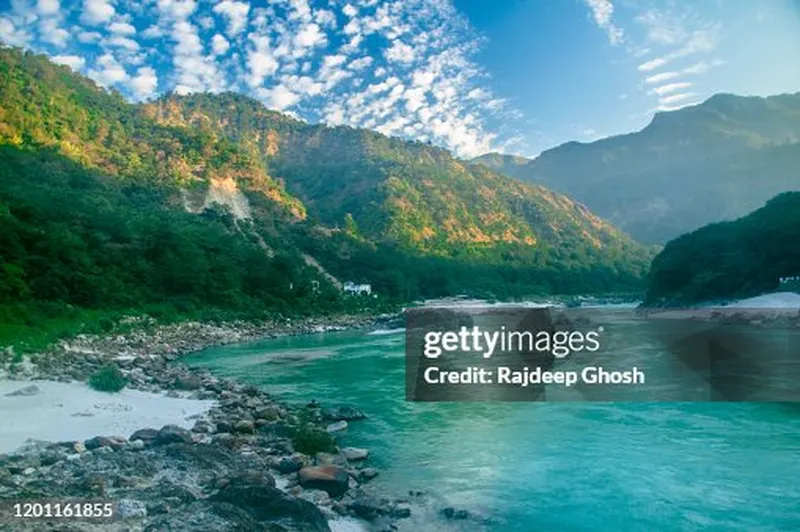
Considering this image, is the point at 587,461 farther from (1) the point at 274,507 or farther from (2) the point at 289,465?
(1) the point at 274,507

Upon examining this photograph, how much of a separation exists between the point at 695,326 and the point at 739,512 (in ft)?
115

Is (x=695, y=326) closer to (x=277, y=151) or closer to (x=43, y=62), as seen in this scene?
(x=43, y=62)

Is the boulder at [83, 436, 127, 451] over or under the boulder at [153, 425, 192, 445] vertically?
over

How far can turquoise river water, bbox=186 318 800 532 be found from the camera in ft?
24.9

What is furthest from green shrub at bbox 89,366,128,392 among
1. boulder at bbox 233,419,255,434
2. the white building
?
the white building

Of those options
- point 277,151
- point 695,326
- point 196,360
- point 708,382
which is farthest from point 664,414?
point 277,151

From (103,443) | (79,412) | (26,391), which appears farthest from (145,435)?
(26,391)

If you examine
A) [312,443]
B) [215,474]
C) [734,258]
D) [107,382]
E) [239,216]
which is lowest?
[312,443]

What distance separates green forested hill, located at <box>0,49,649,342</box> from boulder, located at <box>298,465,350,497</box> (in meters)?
18.1

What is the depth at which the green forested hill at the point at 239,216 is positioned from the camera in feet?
111

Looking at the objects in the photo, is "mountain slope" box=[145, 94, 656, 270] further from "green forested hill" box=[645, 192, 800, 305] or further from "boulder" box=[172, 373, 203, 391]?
"boulder" box=[172, 373, 203, 391]

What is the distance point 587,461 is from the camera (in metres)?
9.84
